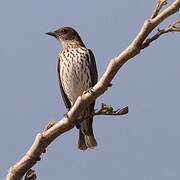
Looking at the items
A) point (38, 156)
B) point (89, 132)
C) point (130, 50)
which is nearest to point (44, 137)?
point (38, 156)

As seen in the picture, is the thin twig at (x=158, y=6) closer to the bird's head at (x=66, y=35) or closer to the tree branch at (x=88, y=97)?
the tree branch at (x=88, y=97)

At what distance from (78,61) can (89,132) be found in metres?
1.26

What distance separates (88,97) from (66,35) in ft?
21.5

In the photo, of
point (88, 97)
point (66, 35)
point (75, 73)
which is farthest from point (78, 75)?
point (88, 97)

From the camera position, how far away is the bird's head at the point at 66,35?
10523mm

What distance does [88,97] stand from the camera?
427 cm

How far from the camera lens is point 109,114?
467 cm

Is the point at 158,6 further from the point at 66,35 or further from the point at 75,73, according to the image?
the point at 66,35

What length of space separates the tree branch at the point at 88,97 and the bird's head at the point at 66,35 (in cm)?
623

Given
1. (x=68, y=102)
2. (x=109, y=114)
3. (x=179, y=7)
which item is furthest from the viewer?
(x=68, y=102)

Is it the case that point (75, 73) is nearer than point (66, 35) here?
Yes

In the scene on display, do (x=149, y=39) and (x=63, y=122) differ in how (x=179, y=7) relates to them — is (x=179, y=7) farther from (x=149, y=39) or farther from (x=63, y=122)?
(x=63, y=122)

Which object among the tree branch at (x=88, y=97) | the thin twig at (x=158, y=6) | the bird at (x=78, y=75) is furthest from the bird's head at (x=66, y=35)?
the tree branch at (x=88, y=97)

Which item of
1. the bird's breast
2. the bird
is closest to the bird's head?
the bird
